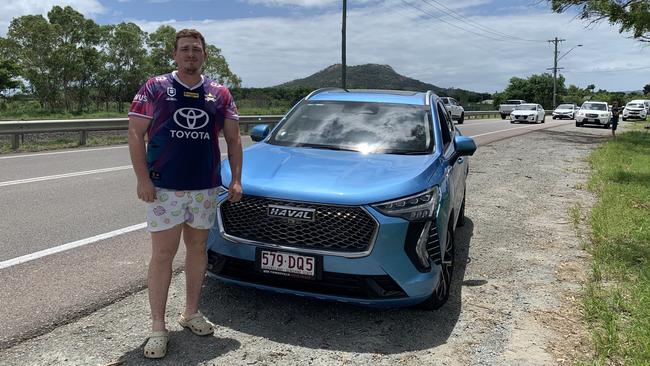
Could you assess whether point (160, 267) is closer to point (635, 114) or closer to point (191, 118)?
point (191, 118)

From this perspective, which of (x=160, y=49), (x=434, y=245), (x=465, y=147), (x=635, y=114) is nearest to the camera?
(x=434, y=245)

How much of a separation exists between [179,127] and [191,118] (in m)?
0.09

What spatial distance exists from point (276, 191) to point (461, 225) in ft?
12.3

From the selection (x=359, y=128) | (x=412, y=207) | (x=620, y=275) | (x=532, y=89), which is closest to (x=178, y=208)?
(x=412, y=207)

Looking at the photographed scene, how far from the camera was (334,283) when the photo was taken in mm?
3551

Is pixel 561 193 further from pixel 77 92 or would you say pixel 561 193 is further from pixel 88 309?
pixel 77 92

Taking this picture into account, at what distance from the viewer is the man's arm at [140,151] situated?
302 cm

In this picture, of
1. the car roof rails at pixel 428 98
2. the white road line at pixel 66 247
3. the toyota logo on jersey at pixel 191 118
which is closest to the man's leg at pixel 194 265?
the toyota logo on jersey at pixel 191 118

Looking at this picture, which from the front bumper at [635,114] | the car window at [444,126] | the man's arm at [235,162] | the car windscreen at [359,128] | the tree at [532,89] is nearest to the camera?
the man's arm at [235,162]

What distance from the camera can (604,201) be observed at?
27.1 feet

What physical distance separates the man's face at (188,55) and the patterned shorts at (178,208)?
0.71 metres

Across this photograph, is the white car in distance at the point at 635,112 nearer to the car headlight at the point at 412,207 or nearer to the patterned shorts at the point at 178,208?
the car headlight at the point at 412,207

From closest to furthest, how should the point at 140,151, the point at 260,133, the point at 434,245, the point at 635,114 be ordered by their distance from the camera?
the point at 140,151, the point at 434,245, the point at 260,133, the point at 635,114

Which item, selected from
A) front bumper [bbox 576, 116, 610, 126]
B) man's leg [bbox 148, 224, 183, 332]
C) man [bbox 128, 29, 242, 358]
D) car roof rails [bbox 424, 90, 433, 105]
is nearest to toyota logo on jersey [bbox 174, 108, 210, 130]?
man [bbox 128, 29, 242, 358]
